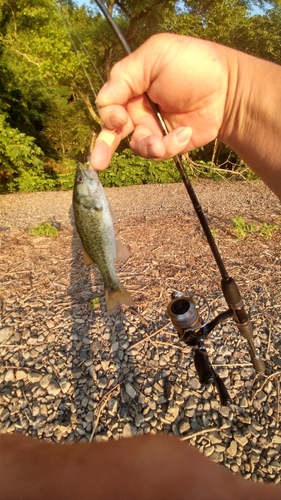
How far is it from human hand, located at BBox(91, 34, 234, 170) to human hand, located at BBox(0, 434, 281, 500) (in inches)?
83.3

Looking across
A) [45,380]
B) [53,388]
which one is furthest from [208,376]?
[45,380]

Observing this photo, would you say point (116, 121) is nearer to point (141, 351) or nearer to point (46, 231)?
point (141, 351)

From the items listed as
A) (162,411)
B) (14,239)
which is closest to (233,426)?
(162,411)

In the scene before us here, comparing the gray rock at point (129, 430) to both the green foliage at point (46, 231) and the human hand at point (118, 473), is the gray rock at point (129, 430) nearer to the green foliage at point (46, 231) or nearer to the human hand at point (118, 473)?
the human hand at point (118, 473)

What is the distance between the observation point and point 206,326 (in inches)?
83.1

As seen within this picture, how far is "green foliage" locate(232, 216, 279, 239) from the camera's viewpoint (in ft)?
18.3

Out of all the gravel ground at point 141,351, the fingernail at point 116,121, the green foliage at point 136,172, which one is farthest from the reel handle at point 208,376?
the green foliage at point 136,172

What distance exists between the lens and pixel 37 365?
3324 mm

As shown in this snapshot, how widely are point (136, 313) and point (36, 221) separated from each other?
481 centimetres

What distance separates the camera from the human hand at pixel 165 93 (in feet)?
5.54

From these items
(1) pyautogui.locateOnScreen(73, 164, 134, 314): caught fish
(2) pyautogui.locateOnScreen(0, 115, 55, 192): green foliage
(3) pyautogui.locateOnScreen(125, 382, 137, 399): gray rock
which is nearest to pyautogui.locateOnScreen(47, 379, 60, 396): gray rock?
(3) pyautogui.locateOnScreen(125, 382, 137, 399): gray rock

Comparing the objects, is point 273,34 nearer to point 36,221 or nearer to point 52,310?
point 36,221

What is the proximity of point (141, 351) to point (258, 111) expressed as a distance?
241 cm

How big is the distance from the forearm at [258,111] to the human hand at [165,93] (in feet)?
0.17
